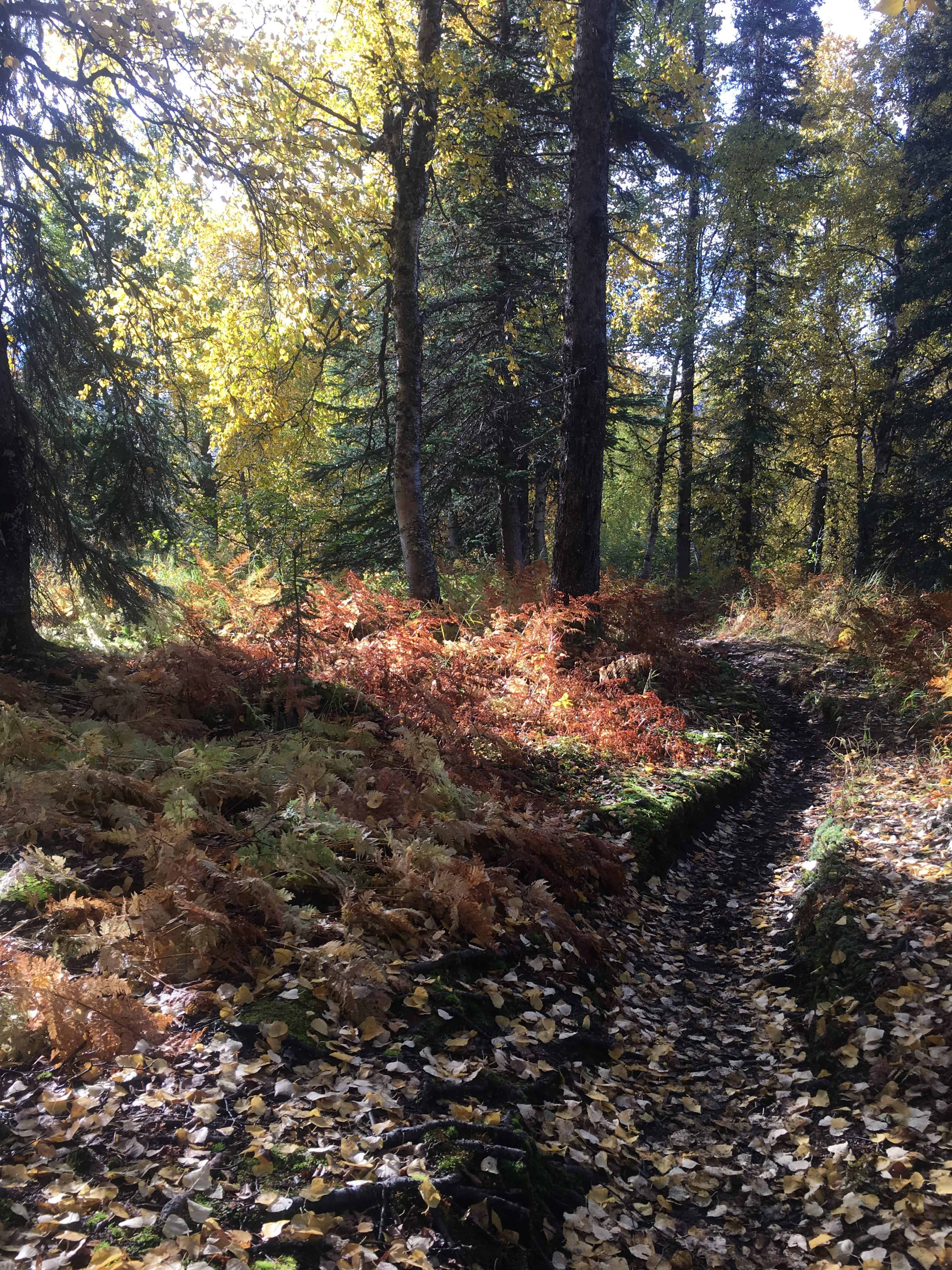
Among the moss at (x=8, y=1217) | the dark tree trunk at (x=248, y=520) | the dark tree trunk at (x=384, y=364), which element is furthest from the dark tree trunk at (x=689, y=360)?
the moss at (x=8, y=1217)

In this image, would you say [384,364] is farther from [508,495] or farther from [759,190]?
[759,190]

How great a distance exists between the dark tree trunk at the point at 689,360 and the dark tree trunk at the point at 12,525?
15763mm

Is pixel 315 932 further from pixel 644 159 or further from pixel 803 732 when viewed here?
pixel 644 159

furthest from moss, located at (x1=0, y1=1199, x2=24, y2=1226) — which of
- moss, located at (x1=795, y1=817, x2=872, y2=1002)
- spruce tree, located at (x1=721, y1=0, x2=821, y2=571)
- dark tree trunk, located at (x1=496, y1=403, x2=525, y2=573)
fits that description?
spruce tree, located at (x1=721, y1=0, x2=821, y2=571)

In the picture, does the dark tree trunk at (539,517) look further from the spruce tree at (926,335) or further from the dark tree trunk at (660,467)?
the spruce tree at (926,335)

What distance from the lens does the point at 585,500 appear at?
9.19m

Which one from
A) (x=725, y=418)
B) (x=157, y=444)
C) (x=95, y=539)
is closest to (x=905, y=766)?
(x=157, y=444)

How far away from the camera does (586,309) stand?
8.88 metres

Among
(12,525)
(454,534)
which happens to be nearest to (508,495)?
(454,534)

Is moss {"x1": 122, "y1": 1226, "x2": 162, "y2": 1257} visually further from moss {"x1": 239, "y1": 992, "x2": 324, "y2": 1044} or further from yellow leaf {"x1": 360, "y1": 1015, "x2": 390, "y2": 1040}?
yellow leaf {"x1": 360, "y1": 1015, "x2": 390, "y2": 1040}

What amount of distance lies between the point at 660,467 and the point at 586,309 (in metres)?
12.6

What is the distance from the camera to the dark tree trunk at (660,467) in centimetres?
1967

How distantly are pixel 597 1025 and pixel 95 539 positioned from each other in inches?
332

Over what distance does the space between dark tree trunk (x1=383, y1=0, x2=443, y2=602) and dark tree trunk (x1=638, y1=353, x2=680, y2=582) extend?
389 inches
